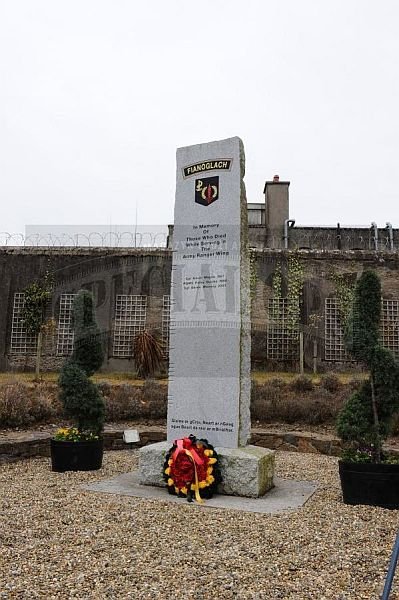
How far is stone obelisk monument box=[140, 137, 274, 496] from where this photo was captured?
17.4ft

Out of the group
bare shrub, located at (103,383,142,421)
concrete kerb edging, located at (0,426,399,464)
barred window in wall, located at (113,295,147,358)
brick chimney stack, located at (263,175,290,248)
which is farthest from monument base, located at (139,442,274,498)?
A: brick chimney stack, located at (263,175,290,248)

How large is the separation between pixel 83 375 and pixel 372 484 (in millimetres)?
3746

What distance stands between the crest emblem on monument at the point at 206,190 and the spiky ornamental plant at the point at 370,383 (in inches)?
74.5

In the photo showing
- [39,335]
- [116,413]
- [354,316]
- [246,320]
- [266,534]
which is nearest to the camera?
[266,534]

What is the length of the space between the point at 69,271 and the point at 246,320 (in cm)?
1241

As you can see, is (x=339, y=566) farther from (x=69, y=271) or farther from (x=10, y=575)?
(x=69, y=271)

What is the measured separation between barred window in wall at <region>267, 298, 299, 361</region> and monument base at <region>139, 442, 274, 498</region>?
1056cm

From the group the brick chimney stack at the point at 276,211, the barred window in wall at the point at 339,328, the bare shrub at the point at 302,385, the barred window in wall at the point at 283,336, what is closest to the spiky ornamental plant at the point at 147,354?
the barred window in wall at the point at 283,336

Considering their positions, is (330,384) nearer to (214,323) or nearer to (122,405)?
(122,405)

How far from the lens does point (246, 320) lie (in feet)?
18.0

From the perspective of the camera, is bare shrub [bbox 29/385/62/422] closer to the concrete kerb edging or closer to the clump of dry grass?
the clump of dry grass

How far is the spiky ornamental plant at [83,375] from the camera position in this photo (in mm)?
6531

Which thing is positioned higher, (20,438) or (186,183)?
(186,183)

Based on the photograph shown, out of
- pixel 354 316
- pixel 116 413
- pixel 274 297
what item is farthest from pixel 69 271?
pixel 354 316
